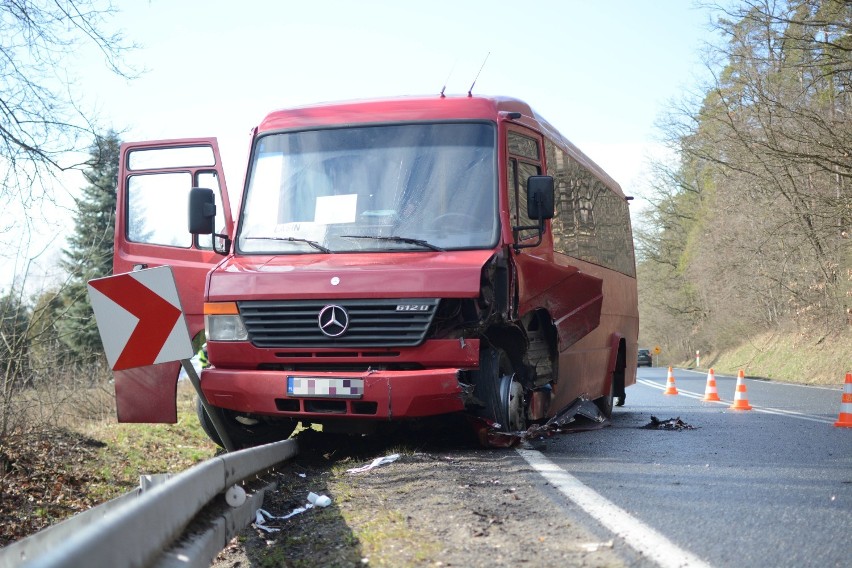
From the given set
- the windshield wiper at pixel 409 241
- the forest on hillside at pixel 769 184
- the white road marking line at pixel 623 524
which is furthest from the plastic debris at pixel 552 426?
the forest on hillside at pixel 769 184

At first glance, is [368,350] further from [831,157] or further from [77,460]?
[831,157]

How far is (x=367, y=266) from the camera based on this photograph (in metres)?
8.23

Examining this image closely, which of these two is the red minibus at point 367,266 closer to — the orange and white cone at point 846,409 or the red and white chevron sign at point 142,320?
the red and white chevron sign at point 142,320

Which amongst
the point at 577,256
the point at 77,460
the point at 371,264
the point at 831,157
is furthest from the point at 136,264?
the point at 831,157

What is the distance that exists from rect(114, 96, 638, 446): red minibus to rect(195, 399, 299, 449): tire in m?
0.02

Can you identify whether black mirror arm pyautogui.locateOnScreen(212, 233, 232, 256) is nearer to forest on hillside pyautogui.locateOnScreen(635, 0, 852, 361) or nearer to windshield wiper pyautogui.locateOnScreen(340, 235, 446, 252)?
windshield wiper pyautogui.locateOnScreen(340, 235, 446, 252)

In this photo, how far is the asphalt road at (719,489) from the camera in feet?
14.7

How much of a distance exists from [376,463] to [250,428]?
6.93 feet

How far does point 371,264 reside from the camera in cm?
827

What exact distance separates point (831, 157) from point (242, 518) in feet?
72.3

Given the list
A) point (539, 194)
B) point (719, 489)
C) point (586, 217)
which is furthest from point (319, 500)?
point (586, 217)

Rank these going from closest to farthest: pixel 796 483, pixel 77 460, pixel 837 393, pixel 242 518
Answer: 1. pixel 242 518
2. pixel 796 483
3. pixel 77 460
4. pixel 837 393

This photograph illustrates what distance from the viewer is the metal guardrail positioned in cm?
272

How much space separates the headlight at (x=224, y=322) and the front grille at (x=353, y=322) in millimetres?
179
